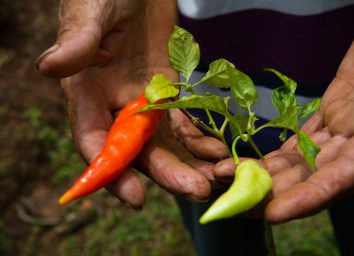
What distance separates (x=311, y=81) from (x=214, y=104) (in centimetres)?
55

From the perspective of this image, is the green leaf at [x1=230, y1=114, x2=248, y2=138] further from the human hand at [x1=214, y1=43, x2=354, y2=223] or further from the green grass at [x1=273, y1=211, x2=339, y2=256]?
the green grass at [x1=273, y1=211, x2=339, y2=256]

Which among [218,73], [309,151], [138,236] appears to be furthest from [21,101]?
[309,151]

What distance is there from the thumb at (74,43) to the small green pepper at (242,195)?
1.84 feet

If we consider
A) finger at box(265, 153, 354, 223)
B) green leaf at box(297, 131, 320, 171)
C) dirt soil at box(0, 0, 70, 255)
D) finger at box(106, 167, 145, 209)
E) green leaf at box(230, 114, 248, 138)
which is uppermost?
green leaf at box(297, 131, 320, 171)

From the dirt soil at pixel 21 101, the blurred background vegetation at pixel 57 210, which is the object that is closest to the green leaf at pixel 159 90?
the blurred background vegetation at pixel 57 210

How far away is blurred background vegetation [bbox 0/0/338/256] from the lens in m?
2.88

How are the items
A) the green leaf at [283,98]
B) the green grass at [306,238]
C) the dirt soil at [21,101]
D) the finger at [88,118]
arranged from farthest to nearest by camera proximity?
the dirt soil at [21,101]
the green grass at [306,238]
the finger at [88,118]
the green leaf at [283,98]

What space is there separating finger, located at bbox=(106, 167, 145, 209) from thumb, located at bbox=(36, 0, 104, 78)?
338mm

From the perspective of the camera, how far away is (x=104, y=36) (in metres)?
1.64

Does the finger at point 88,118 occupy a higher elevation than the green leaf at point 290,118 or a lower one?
lower

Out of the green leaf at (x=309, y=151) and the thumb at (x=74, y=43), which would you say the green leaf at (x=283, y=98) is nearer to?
the green leaf at (x=309, y=151)

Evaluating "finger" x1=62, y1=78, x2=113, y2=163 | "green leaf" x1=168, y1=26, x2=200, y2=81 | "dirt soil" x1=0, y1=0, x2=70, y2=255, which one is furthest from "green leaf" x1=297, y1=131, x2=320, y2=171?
"dirt soil" x1=0, y1=0, x2=70, y2=255

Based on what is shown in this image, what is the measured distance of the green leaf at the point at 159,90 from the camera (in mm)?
1478

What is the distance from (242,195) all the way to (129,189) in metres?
0.34
